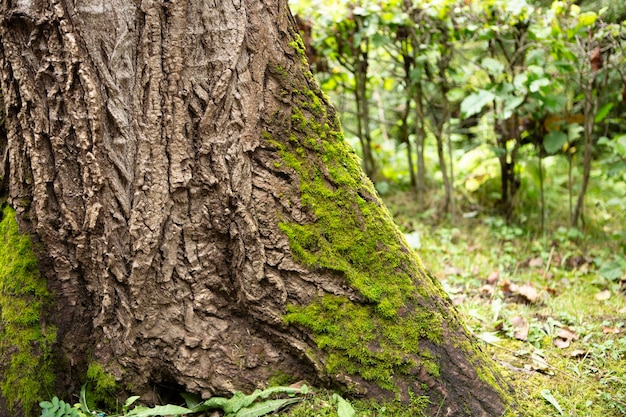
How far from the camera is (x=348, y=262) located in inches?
88.4

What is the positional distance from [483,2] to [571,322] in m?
2.84

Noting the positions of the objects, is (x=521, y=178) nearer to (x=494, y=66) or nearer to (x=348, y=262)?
(x=494, y=66)

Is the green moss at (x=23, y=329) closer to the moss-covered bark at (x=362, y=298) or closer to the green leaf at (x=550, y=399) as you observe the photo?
the moss-covered bark at (x=362, y=298)

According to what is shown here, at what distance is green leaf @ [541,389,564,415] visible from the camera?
7.75 feet

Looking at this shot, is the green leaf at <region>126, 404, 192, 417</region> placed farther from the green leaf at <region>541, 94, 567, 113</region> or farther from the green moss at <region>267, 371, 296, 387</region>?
the green leaf at <region>541, 94, 567, 113</region>

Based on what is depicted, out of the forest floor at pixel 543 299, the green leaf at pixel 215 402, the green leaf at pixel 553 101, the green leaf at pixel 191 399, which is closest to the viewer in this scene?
the green leaf at pixel 215 402

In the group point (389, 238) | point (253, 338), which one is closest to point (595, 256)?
point (389, 238)

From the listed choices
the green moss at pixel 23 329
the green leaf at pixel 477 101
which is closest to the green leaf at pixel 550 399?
the green moss at pixel 23 329

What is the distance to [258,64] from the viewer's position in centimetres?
213

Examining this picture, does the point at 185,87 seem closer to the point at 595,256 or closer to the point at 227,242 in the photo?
the point at 227,242

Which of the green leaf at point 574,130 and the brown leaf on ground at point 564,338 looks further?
the green leaf at point 574,130

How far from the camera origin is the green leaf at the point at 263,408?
2.08 meters

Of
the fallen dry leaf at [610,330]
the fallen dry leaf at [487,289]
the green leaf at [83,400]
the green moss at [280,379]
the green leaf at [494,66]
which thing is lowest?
the fallen dry leaf at [487,289]

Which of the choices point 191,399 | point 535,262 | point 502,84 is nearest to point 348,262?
point 191,399
